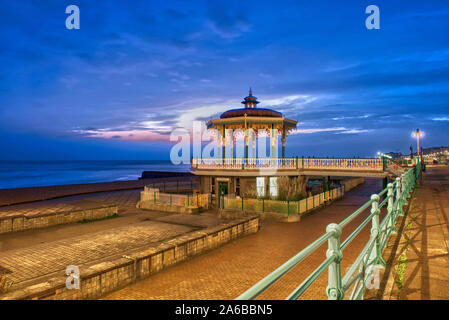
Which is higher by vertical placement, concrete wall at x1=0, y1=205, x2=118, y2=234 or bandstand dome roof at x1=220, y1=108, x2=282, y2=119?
bandstand dome roof at x1=220, y1=108, x2=282, y2=119

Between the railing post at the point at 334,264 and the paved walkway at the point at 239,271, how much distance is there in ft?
14.4

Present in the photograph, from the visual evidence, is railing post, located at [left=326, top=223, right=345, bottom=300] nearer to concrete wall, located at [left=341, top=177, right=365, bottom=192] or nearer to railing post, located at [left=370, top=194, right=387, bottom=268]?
railing post, located at [left=370, top=194, right=387, bottom=268]

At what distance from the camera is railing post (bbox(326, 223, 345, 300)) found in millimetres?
2021

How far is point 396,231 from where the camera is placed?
579 centimetres

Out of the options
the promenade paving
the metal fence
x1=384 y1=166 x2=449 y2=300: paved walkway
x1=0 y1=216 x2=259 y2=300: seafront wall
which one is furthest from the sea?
x1=384 y1=166 x2=449 y2=300: paved walkway

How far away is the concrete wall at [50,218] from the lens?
41.0ft

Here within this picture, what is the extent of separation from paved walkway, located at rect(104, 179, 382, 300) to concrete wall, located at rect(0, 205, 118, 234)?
9.25m

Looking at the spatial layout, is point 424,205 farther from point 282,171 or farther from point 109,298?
point 282,171

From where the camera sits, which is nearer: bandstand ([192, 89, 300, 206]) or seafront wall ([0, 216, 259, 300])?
seafront wall ([0, 216, 259, 300])

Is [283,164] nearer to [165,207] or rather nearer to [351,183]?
[165,207]

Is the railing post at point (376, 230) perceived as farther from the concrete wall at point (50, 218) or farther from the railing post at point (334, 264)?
the concrete wall at point (50, 218)

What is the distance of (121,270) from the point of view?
676 cm

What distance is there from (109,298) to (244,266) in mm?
3725
